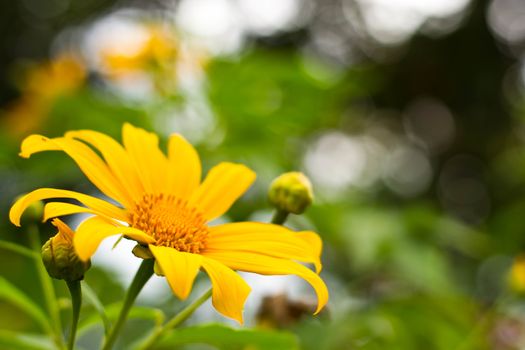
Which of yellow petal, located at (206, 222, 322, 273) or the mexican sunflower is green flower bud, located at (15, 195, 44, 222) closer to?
the mexican sunflower

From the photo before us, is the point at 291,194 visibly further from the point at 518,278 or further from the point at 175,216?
the point at 518,278

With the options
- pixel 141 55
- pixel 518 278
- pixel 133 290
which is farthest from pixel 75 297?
pixel 141 55

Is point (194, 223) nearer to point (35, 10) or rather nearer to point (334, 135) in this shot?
point (334, 135)

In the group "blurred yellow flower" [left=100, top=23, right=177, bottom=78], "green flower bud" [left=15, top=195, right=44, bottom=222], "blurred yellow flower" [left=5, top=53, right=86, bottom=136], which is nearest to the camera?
"green flower bud" [left=15, top=195, right=44, bottom=222]

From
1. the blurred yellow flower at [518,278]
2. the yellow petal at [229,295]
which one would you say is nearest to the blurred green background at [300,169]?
the blurred yellow flower at [518,278]

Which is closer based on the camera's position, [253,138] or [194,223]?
[194,223]

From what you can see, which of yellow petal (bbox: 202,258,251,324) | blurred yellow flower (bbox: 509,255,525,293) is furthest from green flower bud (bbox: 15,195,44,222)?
blurred yellow flower (bbox: 509,255,525,293)

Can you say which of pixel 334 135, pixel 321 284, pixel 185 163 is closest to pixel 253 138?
pixel 185 163
